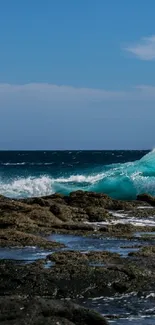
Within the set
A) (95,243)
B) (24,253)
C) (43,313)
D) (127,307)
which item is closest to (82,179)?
(95,243)

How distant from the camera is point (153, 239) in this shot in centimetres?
1611

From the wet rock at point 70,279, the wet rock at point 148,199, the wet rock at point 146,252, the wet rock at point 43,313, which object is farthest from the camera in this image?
the wet rock at point 148,199

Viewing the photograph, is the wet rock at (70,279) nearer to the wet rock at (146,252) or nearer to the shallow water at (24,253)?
the shallow water at (24,253)

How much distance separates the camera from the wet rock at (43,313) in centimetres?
750

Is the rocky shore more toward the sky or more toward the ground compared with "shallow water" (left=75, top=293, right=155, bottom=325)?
more toward the sky

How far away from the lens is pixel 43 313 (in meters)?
7.72

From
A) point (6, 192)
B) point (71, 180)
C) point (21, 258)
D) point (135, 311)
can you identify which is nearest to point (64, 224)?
point (21, 258)

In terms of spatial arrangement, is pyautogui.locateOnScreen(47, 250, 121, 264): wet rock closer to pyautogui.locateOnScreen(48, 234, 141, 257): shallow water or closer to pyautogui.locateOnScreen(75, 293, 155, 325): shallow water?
pyautogui.locateOnScreen(48, 234, 141, 257): shallow water

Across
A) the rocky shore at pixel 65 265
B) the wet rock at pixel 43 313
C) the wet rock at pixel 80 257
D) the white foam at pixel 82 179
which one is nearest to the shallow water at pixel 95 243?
the rocky shore at pixel 65 265

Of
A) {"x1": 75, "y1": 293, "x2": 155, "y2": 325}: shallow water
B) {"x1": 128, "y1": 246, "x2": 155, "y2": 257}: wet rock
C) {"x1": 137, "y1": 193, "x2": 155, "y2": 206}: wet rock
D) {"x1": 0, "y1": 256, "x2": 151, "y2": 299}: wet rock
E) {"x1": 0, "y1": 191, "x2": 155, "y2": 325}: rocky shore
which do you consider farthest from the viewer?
{"x1": 137, "y1": 193, "x2": 155, "y2": 206}: wet rock

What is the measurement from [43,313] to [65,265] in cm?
377

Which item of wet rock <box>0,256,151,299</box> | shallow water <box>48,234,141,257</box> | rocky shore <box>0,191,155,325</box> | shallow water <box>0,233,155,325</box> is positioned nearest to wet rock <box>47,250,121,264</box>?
rocky shore <box>0,191,155,325</box>

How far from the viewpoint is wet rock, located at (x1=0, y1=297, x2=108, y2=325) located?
24.6 feet

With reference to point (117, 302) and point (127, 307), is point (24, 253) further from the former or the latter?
point (127, 307)
